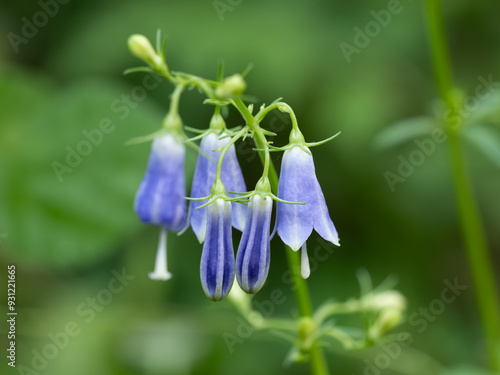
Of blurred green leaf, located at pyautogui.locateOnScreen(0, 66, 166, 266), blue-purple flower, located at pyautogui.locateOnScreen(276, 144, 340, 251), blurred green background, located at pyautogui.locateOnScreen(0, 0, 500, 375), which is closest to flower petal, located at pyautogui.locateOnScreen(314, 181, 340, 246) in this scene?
blue-purple flower, located at pyautogui.locateOnScreen(276, 144, 340, 251)

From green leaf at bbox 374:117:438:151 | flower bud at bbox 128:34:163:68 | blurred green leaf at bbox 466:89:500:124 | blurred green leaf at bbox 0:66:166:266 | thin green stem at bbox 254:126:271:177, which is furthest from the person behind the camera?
blurred green leaf at bbox 0:66:166:266

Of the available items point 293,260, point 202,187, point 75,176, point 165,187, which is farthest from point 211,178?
point 75,176

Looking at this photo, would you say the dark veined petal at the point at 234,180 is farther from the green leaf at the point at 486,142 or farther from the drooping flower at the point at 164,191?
the green leaf at the point at 486,142

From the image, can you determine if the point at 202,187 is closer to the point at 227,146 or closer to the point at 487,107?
the point at 227,146

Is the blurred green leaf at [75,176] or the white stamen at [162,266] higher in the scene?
the blurred green leaf at [75,176]

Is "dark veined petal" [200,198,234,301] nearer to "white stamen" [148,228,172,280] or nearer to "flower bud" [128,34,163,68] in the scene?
"white stamen" [148,228,172,280]

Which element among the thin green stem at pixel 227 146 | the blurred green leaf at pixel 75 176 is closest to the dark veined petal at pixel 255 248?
the thin green stem at pixel 227 146

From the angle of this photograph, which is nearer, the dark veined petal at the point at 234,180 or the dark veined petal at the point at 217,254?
the dark veined petal at the point at 217,254

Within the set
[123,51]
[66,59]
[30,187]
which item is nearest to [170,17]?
Answer: [123,51]
